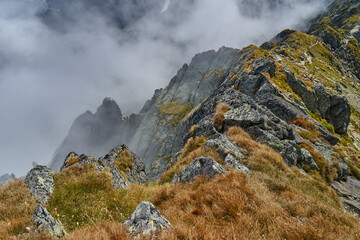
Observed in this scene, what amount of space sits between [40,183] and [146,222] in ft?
21.1

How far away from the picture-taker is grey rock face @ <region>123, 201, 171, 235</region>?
3612mm

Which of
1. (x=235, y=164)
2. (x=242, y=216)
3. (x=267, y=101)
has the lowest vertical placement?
(x=242, y=216)

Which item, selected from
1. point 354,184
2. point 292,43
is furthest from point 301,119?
point 292,43

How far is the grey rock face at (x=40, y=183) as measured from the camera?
6.87m

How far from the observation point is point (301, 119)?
24219 millimetres

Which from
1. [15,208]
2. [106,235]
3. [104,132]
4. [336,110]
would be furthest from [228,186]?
[104,132]

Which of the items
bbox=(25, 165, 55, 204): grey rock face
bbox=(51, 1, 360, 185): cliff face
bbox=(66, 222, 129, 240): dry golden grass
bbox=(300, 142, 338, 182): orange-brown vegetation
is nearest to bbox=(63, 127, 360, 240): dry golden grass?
bbox=(66, 222, 129, 240): dry golden grass

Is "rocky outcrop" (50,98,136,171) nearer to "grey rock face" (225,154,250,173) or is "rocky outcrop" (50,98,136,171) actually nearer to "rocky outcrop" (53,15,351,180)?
"rocky outcrop" (53,15,351,180)

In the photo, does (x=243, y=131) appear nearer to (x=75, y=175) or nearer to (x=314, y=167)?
(x=314, y=167)

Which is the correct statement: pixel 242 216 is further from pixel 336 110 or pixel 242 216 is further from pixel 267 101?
pixel 336 110

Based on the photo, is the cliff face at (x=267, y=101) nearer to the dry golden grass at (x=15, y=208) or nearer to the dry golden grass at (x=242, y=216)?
the dry golden grass at (x=242, y=216)

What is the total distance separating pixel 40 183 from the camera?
24.5ft

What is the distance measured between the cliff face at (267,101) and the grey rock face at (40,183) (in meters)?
A: 11.2

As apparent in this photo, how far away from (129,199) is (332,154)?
20.9 meters
